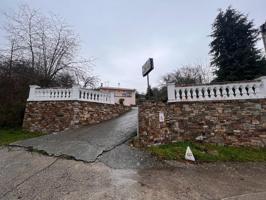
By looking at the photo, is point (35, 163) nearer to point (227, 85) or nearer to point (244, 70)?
point (227, 85)

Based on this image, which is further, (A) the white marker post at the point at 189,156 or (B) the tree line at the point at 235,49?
(B) the tree line at the point at 235,49

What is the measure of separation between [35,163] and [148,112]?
12.7 feet

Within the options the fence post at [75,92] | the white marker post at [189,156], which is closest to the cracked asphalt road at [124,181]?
the white marker post at [189,156]

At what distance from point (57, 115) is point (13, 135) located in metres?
2.13

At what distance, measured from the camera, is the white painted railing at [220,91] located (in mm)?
6691

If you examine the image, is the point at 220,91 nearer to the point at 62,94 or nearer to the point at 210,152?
the point at 210,152

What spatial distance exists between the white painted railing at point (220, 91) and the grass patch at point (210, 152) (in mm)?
1736

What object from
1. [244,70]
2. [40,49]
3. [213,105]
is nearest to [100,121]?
[213,105]

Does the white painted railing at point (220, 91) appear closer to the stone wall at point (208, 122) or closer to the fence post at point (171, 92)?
the fence post at point (171, 92)

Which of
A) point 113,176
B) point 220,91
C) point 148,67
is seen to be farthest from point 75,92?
point 220,91

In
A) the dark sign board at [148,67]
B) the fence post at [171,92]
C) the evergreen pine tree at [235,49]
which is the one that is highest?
the evergreen pine tree at [235,49]

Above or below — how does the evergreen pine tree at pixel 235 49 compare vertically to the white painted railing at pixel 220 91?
above

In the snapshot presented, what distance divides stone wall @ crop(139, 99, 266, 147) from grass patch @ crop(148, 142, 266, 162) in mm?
305

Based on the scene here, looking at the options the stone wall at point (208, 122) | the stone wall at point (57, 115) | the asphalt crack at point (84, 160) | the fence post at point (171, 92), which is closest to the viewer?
the asphalt crack at point (84, 160)
